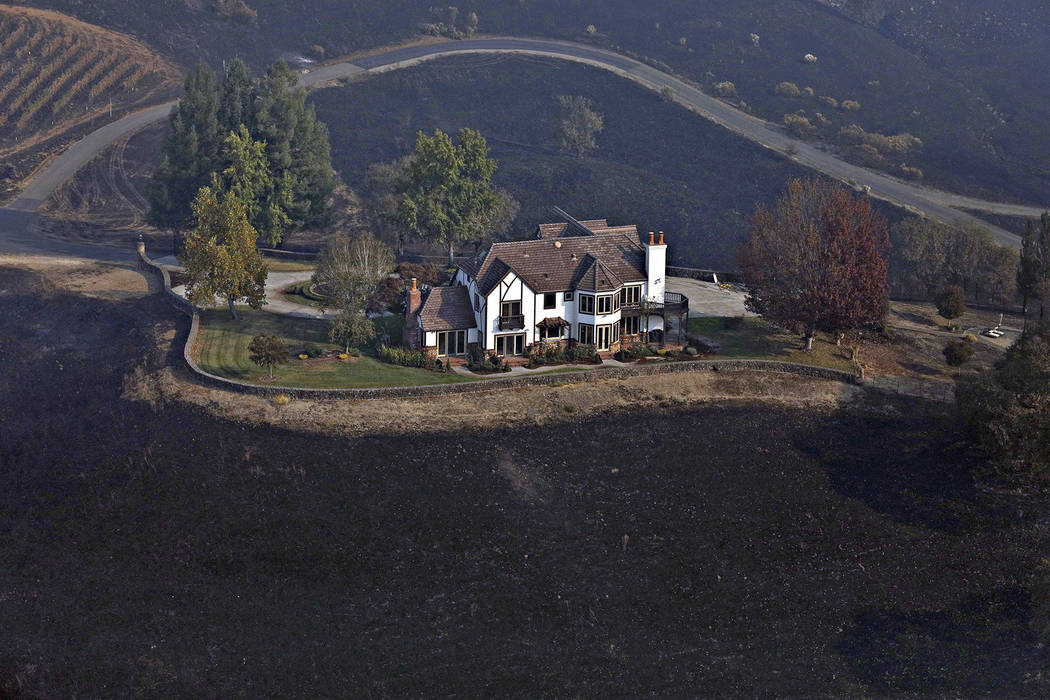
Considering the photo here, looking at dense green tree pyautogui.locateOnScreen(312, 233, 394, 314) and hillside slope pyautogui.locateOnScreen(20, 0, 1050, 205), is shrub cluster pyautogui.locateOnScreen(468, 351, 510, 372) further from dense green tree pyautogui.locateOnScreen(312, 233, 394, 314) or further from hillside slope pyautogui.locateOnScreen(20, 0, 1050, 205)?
hillside slope pyautogui.locateOnScreen(20, 0, 1050, 205)

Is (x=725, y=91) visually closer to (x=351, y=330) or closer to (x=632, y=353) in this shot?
(x=632, y=353)

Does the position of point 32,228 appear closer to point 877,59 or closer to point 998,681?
point 998,681

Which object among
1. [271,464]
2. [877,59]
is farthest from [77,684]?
[877,59]

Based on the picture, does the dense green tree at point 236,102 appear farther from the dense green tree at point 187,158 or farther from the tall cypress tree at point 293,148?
the tall cypress tree at point 293,148

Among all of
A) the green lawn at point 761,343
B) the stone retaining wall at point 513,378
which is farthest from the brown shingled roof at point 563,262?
the green lawn at point 761,343

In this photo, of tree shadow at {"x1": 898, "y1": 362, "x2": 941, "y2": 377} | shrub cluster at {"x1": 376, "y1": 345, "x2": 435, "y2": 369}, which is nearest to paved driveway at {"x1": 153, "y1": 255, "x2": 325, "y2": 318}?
shrub cluster at {"x1": 376, "y1": 345, "x2": 435, "y2": 369}

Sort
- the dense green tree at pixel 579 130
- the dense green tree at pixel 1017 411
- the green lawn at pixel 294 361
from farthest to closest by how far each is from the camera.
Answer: the dense green tree at pixel 579 130, the green lawn at pixel 294 361, the dense green tree at pixel 1017 411
